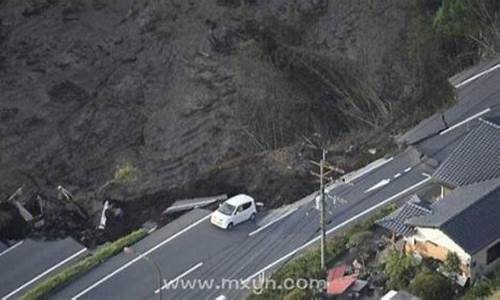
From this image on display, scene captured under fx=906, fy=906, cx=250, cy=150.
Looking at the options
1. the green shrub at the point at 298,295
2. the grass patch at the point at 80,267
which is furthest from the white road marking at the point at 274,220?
the green shrub at the point at 298,295

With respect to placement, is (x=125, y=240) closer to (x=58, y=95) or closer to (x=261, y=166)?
(x=261, y=166)

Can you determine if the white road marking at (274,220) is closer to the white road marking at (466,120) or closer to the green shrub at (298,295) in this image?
the green shrub at (298,295)

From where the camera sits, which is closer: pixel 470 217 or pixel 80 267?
pixel 470 217

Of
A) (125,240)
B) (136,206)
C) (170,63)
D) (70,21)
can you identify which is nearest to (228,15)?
(170,63)

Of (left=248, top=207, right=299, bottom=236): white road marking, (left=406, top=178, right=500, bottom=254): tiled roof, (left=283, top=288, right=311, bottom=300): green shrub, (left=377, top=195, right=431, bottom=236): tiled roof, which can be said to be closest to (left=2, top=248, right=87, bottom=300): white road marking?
(left=248, top=207, right=299, bottom=236): white road marking

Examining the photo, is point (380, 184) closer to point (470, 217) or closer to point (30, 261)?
point (470, 217)

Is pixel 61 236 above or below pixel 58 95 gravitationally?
below

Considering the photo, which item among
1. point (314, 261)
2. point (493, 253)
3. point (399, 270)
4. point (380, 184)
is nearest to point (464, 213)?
point (493, 253)
